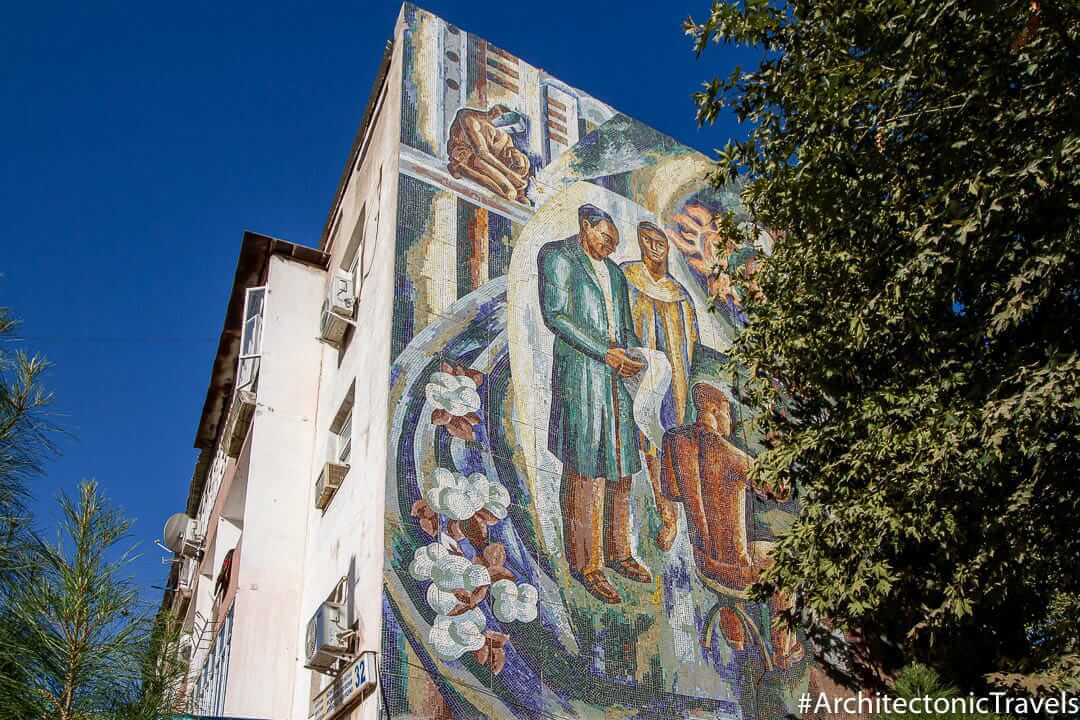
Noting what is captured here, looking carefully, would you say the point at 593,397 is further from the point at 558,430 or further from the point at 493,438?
the point at 493,438

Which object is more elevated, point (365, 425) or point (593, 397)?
point (593, 397)

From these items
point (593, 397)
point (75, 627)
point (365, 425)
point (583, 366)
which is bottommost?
point (75, 627)

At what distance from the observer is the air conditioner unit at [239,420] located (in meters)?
15.0

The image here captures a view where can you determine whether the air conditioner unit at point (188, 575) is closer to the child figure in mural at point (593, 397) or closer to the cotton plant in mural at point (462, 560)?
the cotton plant in mural at point (462, 560)

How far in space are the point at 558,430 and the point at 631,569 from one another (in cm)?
189

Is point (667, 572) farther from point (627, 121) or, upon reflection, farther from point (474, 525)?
point (627, 121)

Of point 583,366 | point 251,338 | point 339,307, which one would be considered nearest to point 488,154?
point 339,307

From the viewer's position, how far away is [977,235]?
930cm

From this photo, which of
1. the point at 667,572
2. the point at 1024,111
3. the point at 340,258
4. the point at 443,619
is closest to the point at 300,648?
the point at 443,619

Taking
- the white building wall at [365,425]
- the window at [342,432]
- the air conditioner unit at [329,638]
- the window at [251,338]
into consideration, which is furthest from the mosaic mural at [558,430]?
the window at [251,338]

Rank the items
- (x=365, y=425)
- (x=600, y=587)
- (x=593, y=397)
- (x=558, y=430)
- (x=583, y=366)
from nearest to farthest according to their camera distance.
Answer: (x=600, y=587) < (x=365, y=425) < (x=558, y=430) < (x=593, y=397) < (x=583, y=366)

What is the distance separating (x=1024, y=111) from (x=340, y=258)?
400 inches

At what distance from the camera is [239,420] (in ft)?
51.1

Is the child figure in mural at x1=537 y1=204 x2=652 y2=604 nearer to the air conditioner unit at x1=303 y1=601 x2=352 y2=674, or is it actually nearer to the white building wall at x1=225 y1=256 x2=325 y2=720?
the air conditioner unit at x1=303 y1=601 x2=352 y2=674
